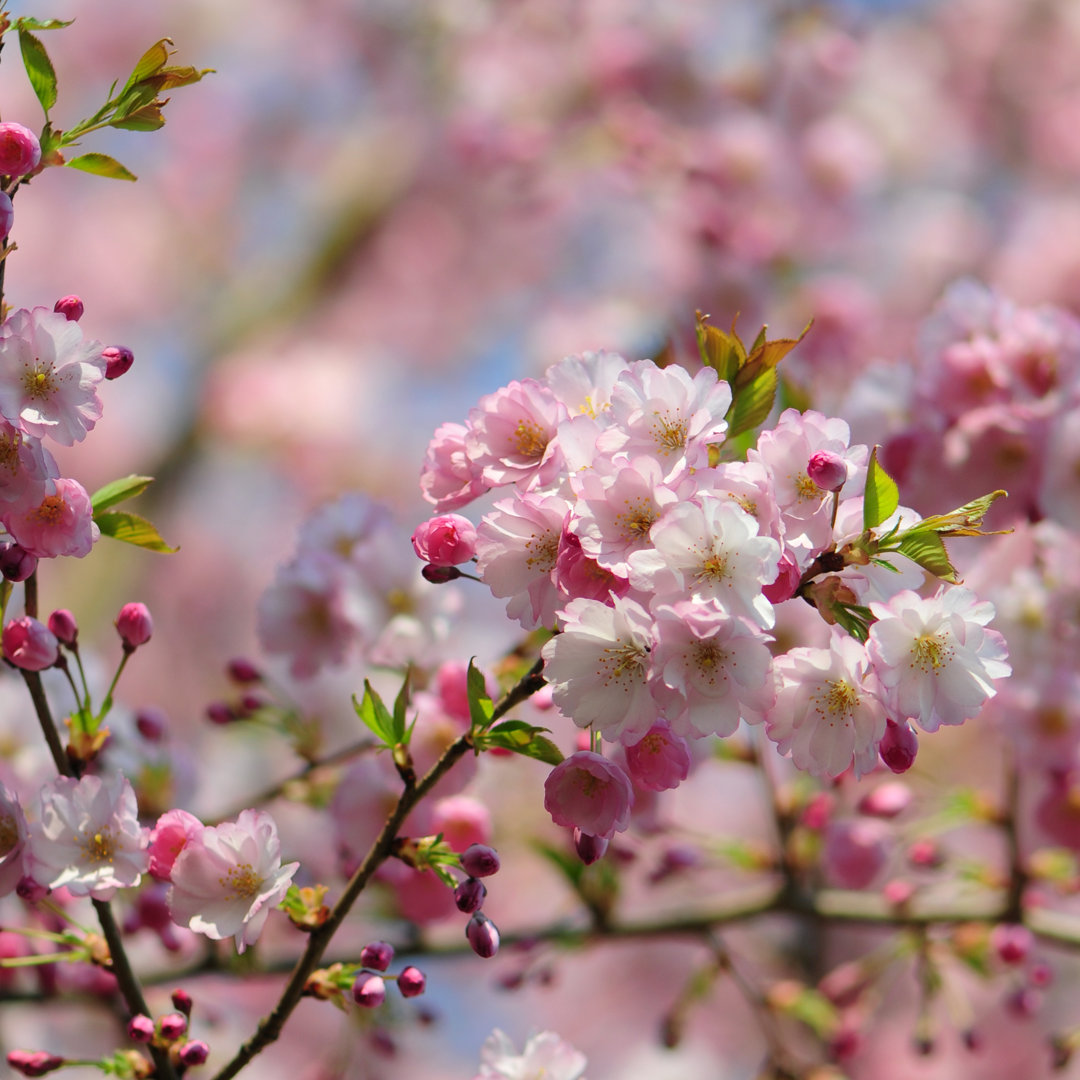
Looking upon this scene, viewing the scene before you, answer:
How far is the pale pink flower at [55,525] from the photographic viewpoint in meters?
0.86

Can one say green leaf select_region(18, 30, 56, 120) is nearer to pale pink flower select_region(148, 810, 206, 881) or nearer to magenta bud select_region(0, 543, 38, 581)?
magenta bud select_region(0, 543, 38, 581)

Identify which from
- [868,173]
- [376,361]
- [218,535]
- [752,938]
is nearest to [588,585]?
[752,938]

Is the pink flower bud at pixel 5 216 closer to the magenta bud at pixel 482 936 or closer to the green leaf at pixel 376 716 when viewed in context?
the green leaf at pixel 376 716

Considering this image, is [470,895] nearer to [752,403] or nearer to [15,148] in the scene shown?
[752,403]

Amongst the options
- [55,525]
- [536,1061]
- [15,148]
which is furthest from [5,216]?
[536,1061]

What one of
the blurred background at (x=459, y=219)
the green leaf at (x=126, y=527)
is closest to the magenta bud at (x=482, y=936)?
the green leaf at (x=126, y=527)

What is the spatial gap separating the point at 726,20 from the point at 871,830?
371 cm

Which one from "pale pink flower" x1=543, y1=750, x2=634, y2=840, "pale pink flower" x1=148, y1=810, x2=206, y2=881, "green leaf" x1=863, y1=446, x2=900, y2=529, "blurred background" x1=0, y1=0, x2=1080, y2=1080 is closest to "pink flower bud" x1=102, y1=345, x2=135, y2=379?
"pale pink flower" x1=148, y1=810, x2=206, y2=881

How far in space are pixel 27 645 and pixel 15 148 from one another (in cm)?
38

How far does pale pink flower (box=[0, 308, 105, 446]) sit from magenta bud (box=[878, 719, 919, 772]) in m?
0.63

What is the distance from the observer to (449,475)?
94cm

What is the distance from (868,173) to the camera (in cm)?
397

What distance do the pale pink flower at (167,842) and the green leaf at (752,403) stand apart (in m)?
0.54

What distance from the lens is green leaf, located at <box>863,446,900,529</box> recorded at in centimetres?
83
